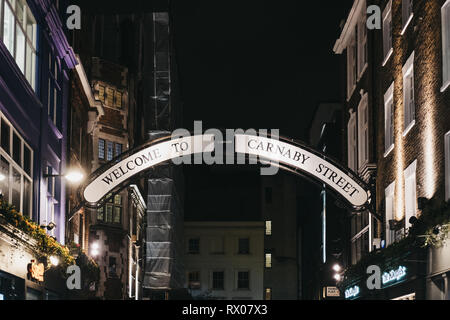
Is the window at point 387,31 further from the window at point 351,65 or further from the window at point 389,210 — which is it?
the window at point 351,65

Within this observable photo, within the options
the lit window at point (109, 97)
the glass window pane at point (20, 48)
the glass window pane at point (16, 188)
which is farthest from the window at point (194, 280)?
the glass window pane at point (20, 48)

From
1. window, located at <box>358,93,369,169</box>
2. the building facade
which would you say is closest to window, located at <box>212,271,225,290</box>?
window, located at <box>358,93,369,169</box>

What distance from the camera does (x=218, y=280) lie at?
76.6 meters

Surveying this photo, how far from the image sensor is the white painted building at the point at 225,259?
7594 centimetres

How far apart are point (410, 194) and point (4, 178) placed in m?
10.4

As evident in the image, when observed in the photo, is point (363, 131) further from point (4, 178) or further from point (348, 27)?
point (4, 178)

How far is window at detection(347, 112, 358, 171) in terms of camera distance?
32253 mm

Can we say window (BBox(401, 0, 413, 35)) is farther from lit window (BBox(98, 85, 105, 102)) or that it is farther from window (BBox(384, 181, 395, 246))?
lit window (BBox(98, 85, 105, 102))

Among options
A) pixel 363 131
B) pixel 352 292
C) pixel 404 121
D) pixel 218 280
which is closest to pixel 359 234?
pixel 363 131

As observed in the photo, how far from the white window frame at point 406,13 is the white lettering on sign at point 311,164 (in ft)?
13.6

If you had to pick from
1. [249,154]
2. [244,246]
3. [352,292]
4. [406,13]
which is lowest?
[352,292]

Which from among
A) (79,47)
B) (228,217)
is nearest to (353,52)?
(79,47)
